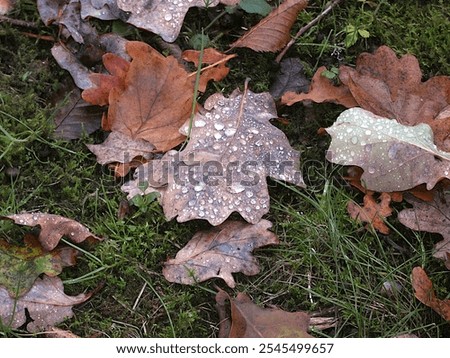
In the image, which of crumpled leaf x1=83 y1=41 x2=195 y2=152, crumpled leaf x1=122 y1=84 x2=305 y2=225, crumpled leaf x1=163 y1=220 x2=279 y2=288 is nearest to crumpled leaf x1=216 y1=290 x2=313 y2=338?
crumpled leaf x1=163 y1=220 x2=279 y2=288

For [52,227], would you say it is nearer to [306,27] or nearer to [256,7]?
[256,7]

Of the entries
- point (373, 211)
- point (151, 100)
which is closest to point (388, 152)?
point (373, 211)

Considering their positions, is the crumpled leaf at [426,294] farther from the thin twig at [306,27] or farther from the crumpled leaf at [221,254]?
the thin twig at [306,27]

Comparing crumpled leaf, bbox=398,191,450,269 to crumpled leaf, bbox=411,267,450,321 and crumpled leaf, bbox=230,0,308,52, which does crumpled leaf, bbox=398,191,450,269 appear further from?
crumpled leaf, bbox=230,0,308,52

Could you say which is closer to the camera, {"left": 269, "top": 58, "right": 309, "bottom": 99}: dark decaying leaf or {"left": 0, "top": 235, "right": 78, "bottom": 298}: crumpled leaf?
{"left": 0, "top": 235, "right": 78, "bottom": 298}: crumpled leaf

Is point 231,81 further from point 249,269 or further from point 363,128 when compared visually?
point 249,269
